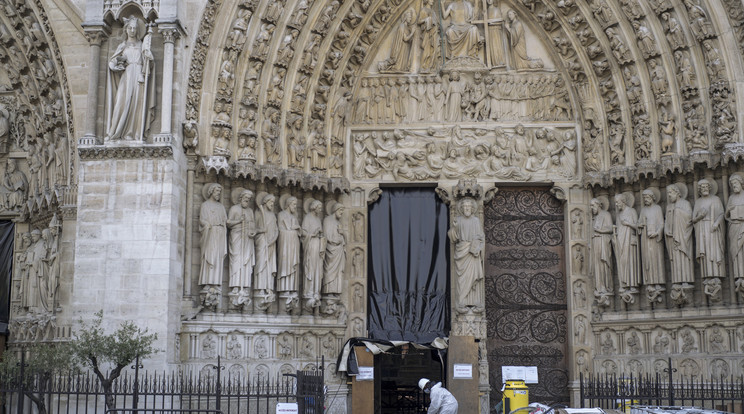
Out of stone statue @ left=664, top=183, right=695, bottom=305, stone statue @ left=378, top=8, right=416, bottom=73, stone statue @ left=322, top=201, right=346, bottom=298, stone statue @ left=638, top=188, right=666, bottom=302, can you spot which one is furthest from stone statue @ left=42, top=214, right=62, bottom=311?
stone statue @ left=664, top=183, right=695, bottom=305

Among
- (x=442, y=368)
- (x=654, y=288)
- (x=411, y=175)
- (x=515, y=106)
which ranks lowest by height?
(x=442, y=368)

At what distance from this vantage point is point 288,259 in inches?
532

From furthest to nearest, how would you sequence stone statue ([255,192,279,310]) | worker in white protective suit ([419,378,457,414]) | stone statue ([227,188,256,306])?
stone statue ([255,192,279,310]) → stone statue ([227,188,256,306]) → worker in white protective suit ([419,378,457,414])

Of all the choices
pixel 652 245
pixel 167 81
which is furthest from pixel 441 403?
pixel 167 81

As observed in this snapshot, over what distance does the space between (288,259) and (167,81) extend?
126 inches

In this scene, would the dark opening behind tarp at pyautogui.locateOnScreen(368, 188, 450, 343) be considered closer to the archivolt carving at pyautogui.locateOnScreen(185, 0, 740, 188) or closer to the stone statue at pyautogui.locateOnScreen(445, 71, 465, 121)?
the stone statue at pyautogui.locateOnScreen(445, 71, 465, 121)

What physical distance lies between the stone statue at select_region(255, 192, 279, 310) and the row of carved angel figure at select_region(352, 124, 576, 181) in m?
1.96

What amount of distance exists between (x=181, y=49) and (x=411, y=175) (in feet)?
14.0

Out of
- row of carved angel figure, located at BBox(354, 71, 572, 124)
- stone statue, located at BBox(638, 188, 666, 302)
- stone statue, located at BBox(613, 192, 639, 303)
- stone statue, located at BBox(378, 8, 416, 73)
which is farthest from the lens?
stone statue, located at BBox(378, 8, 416, 73)

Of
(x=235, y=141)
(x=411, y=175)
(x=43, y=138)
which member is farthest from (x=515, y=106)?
(x=43, y=138)

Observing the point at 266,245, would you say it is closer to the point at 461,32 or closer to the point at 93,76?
the point at 93,76

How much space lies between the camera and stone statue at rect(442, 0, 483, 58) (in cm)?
1501

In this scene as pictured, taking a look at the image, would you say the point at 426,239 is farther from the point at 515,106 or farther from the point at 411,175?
the point at 515,106

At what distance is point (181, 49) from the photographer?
1305 cm
